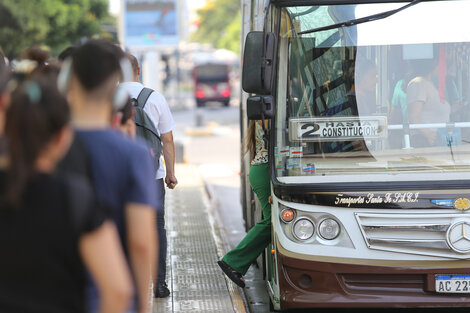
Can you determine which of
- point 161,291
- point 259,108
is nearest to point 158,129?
point 259,108

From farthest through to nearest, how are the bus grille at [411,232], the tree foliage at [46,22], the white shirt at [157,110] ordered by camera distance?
the tree foliage at [46,22]
the white shirt at [157,110]
the bus grille at [411,232]

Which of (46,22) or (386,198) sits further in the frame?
(46,22)

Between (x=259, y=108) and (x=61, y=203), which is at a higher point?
(x=259, y=108)

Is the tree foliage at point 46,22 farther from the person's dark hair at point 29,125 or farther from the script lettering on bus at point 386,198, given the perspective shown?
the person's dark hair at point 29,125

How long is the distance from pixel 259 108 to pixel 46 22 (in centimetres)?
2057

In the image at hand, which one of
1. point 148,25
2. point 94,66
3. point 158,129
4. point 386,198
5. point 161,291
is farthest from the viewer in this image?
point 148,25

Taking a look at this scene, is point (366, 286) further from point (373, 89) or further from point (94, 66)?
point (94, 66)

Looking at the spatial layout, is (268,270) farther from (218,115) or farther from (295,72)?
(218,115)

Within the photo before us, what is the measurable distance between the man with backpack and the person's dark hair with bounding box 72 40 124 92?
2.95 m

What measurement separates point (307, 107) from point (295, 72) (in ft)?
0.88

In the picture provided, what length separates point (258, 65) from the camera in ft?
18.5

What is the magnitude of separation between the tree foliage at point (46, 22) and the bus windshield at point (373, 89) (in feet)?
53.4

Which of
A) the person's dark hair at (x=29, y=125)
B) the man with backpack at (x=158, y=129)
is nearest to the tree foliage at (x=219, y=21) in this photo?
the man with backpack at (x=158, y=129)

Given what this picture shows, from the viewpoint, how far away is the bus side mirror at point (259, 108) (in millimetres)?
5750
